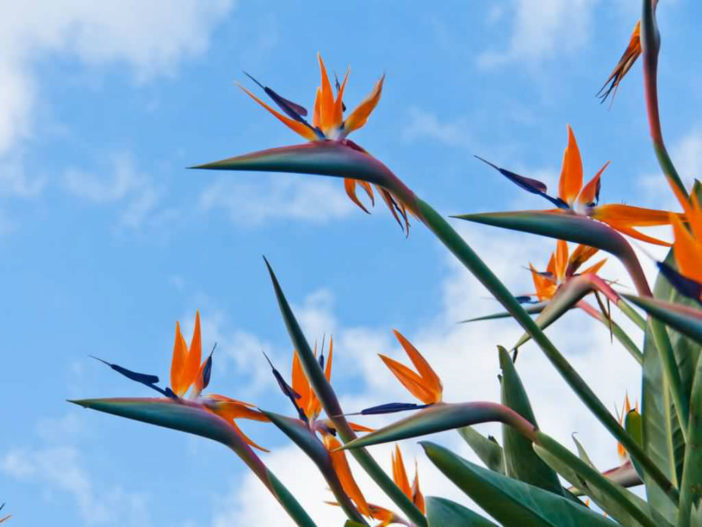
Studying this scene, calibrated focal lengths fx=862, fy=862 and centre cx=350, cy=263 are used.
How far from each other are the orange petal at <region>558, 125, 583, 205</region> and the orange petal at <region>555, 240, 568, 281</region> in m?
0.18

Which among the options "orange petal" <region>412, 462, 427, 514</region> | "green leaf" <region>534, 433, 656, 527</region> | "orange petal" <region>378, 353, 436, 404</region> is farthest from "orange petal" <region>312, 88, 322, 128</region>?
"orange petal" <region>412, 462, 427, 514</region>

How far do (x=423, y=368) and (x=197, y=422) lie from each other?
0.21m

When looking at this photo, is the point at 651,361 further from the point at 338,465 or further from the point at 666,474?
the point at 338,465

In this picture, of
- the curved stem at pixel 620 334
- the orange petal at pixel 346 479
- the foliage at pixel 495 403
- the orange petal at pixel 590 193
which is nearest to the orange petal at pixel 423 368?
the foliage at pixel 495 403

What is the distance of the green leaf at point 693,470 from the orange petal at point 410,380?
0.75ft

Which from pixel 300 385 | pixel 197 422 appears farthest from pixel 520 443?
pixel 197 422

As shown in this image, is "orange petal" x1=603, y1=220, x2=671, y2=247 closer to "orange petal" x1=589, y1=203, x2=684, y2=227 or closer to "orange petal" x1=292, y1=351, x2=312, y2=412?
"orange petal" x1=589, y1=203, x2=684, y2=227

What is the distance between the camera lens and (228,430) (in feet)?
2.48

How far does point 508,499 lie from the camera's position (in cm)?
71

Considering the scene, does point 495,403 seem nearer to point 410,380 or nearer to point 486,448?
point 410,380

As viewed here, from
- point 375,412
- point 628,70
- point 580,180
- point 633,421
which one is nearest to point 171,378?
point 375,412

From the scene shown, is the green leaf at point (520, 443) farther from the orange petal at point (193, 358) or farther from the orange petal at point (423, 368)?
the orange petal at point (193, 358)

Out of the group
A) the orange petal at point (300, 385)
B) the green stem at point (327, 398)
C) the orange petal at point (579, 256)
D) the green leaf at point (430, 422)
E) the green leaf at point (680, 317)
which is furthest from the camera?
the orange petal at point (579, 256)

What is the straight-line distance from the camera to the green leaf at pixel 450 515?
72 cm
